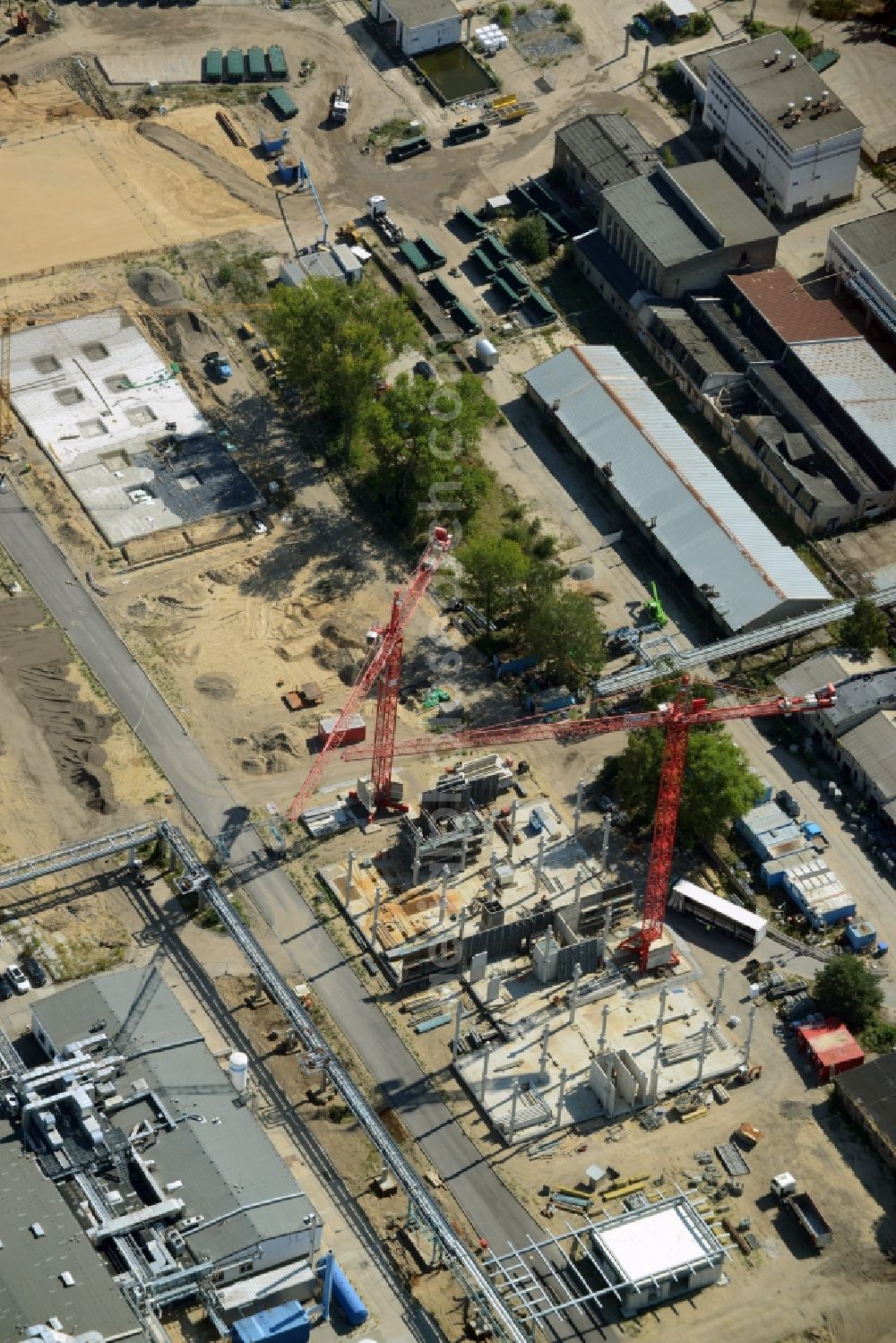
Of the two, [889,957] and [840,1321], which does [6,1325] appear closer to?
[840,1321]

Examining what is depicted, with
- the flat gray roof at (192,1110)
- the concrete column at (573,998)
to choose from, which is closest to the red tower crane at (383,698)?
the concrete column at (573,998)

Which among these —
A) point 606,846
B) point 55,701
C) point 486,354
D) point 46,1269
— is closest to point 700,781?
point 606,846

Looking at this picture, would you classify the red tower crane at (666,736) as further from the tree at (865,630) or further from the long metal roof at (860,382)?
the long metal roof at (860,382)

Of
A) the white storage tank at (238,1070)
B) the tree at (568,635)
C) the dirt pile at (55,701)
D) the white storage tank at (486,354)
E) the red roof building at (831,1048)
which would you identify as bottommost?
the red roof building at (831,1048)

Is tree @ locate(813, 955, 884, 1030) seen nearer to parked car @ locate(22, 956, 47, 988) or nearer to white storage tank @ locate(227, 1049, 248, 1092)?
white storage tank @ locate(227, 1049, 248, 1092)

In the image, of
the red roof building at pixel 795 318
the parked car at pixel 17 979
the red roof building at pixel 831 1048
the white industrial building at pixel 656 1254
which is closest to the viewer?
the white industrial building at pixel 656 1254

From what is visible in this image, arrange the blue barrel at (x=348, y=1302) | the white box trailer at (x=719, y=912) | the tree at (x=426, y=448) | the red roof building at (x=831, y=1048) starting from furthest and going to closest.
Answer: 1. the tree at (x=426, y=448)
2. the white box trailer at (x=719, y=912)
3. the red roof building at (x=831, y=1048)
4. the blue barrel at (x=348, y=1302)
